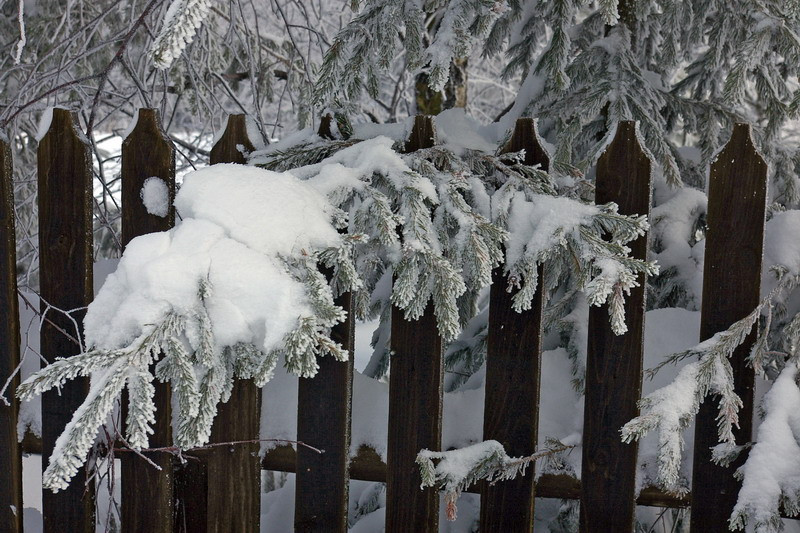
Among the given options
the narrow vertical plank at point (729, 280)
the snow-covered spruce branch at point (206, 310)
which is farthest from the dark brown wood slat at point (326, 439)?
the narrow vertical plank at point (729, 280)

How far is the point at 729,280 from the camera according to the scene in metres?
1.77

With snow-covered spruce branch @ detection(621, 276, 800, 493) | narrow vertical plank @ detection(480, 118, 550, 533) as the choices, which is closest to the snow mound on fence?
narrow vertical plank @ detection(480, 118, 550, 533)

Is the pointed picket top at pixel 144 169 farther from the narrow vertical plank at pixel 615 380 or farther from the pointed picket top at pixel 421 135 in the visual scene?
the narrow vertical plank at pixel 615 380

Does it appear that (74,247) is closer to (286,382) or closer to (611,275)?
(286,382)

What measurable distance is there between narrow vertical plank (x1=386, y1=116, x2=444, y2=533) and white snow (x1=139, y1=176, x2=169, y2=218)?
0.66 meters

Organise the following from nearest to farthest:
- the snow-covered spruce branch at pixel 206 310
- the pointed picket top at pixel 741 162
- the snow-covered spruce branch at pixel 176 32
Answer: the snow-covered spruce branch at pixel 176 32, the snow-covered spruce branch at pixel 206 310, the pointed picket top at pixel 741 162

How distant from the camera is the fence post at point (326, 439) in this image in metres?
1.81

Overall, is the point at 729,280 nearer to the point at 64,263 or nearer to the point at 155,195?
the point at 155,195

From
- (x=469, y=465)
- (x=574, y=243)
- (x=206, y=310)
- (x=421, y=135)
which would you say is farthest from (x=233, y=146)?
(x=469, y=465)

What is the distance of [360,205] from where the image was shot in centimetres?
166

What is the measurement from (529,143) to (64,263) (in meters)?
1.29

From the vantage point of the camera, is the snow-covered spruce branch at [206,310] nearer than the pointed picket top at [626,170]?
Yes

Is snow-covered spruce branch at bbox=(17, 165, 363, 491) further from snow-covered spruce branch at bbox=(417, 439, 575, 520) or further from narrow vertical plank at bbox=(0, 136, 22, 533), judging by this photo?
narrow vertical plank at bbox=(0, 136, 22, 533)

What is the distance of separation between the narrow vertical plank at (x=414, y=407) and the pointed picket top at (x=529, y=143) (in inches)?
8.8
